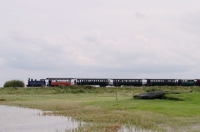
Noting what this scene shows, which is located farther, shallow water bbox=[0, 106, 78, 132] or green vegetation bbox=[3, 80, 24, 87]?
green vegetation bbox=[3, 80, 24, 87]

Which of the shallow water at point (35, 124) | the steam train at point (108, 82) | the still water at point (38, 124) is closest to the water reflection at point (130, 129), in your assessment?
the still water at point (38, 124)

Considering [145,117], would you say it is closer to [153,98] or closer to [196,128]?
[196,128]

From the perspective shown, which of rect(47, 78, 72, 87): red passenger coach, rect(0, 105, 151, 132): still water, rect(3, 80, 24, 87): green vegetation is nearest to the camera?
rect(0, 105, 151, 132): still water

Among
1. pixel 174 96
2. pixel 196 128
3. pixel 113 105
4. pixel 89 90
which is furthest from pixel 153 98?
pixel 89 90

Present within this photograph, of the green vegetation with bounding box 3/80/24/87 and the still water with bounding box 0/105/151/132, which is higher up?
the green vegetation with bounding box 3/80/24/87

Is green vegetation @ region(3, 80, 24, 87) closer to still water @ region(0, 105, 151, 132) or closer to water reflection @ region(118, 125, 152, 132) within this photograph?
still water @ region(0, 105, 151, 132)

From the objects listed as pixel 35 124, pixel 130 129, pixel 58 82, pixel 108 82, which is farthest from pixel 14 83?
pixel 130 129

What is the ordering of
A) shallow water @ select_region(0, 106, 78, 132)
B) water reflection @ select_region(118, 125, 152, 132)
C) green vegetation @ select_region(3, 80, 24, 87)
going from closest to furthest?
1. water reflection @ select_region(118, 125, 152, 132)
2. shallow water @ select_region(0, 106, 78, 132)
3. green vegetation @ select_region(3, 80, 24, 87)

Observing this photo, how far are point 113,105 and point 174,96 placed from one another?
8.79 m

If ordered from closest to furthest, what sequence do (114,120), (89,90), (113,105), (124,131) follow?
(124,131), (114,120), (113,105), (89,90)

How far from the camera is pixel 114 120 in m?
25.9

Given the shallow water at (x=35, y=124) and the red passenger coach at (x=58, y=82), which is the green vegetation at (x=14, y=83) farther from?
the shallow water at (x=35, y=124)

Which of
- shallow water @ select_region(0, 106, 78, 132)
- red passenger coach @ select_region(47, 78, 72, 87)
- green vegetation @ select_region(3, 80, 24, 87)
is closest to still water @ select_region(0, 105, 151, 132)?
shallow water @ select_region(0, 106, 78, 132)

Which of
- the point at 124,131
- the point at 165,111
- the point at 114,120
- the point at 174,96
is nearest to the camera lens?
the point at 124,131
